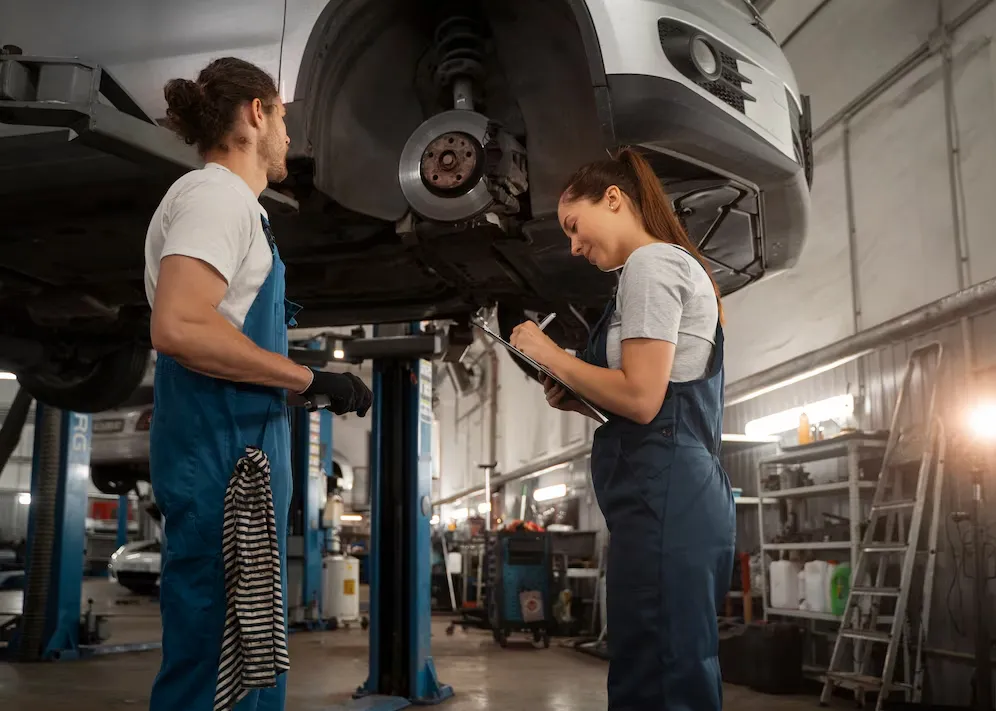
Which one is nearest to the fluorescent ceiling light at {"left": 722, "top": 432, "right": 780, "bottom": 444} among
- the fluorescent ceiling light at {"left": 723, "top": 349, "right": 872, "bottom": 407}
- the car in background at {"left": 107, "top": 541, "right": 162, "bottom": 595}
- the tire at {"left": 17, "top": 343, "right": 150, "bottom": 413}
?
the fluorescent ceiling light at {"left": 723, "top": 349, "right": 872, "bottom": 407}

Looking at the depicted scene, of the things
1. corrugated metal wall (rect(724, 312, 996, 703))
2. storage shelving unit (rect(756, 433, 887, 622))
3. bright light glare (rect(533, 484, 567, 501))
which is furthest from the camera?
bright light glare (rect(533, 484, 567, 501))

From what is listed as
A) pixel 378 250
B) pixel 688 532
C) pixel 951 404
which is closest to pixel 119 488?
pixel 378 250

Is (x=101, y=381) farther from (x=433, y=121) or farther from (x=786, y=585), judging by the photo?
(x=786, y=585)

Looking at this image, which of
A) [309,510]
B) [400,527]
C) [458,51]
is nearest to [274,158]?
[458,51]

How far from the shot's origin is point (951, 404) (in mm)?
4422

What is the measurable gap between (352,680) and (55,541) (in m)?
2.29

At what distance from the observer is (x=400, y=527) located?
3910 millimetres

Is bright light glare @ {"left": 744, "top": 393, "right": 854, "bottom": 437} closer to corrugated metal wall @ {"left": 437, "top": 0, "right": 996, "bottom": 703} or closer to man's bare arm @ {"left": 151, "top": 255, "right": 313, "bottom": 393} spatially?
corrugated metal wall @ {"left": 437, "top": 0, "right": 996, "bottom": 703}

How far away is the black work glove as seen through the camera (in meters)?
1.37

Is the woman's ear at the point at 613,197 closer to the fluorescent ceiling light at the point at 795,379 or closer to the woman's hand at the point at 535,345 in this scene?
the woman's hand at the point at 535,345

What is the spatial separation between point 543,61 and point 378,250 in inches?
32.6

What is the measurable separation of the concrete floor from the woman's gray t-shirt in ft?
9.62

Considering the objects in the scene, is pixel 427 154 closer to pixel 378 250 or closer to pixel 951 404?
pixel 378 250

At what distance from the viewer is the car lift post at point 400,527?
3854mm
